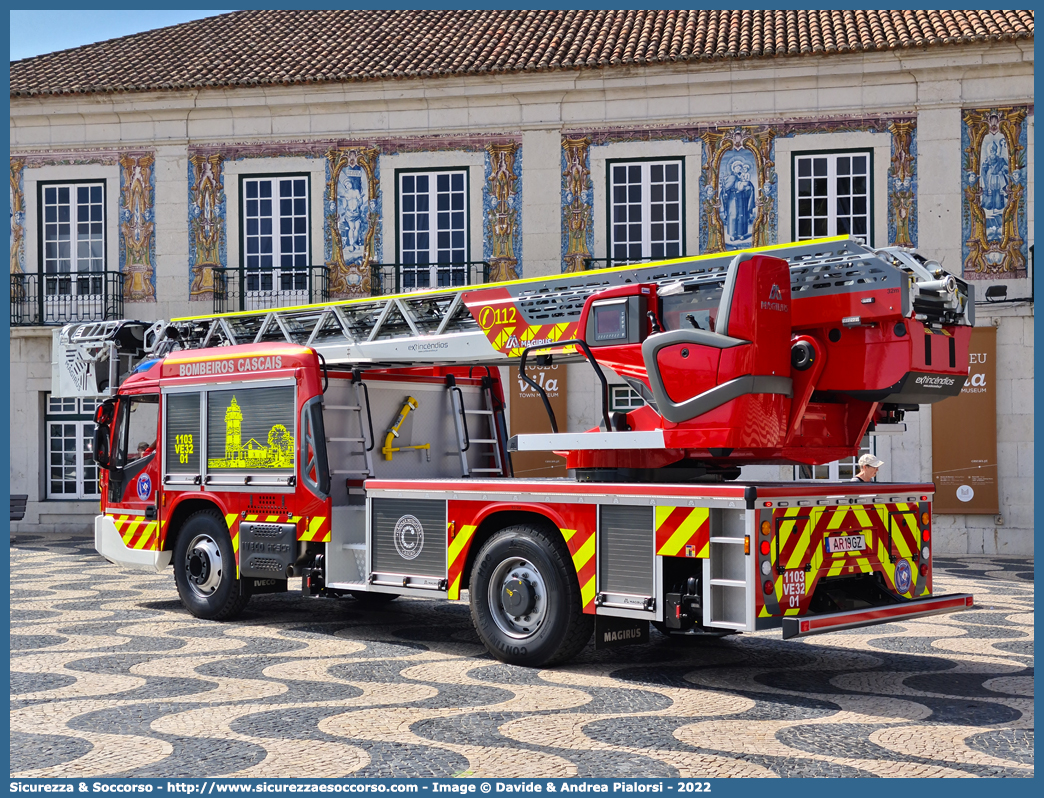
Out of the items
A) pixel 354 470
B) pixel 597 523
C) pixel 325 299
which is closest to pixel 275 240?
pixel 325 299

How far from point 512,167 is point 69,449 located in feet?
33.3

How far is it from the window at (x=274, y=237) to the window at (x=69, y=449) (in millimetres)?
4098

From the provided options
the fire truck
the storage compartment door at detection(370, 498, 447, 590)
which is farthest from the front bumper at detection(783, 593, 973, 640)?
the storage compartment door at detection(370, 498, 447, 590)

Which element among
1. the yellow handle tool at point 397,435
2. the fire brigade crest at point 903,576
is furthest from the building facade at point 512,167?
the fire brigade crest at point 903,576

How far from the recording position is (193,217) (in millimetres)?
22938

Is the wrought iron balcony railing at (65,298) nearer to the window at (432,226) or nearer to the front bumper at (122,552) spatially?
A: the window at (432,226)

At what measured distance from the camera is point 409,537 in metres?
9.77

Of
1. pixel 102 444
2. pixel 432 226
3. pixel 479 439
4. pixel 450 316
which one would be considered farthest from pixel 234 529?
pixel 432 226

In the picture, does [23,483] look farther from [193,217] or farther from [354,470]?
[354,470]

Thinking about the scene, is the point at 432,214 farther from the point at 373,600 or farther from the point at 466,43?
the point at 373,600

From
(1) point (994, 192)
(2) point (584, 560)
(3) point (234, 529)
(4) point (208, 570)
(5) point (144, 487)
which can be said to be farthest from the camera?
(1) point (994, 192)

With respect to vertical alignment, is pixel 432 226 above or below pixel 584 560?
above

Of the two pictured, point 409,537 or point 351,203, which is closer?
point 409,537

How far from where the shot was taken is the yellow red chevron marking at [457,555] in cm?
924
